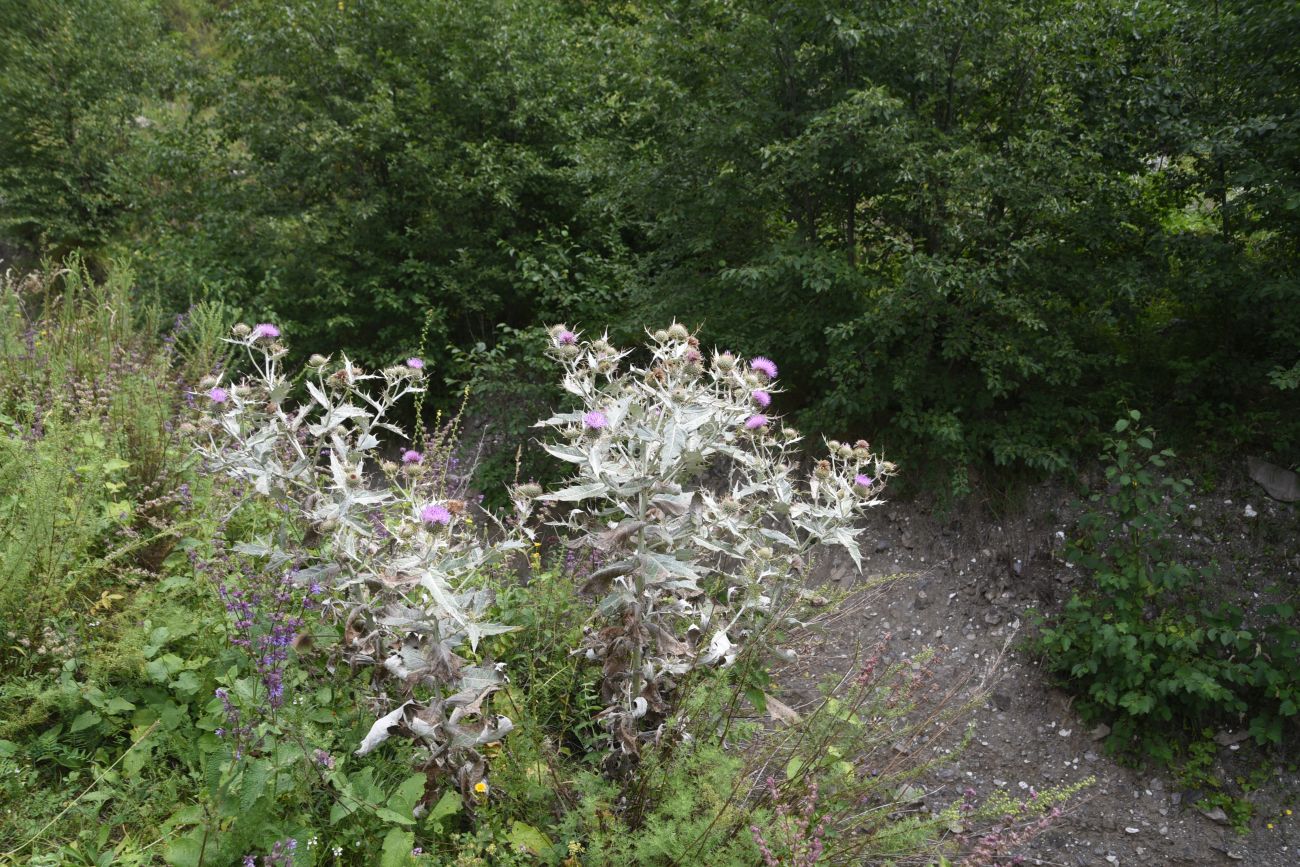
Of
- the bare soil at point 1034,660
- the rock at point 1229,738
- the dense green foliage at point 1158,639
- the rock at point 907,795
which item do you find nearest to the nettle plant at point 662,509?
the rock at point 907,795

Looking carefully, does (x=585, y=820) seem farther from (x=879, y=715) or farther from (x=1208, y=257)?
(x=1208, y=257)

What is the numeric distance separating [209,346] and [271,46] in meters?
3.79

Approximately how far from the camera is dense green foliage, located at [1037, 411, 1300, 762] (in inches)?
150

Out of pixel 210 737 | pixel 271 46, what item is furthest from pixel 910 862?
pixel 271 46

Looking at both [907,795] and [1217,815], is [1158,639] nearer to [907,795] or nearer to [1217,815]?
[1217,815]

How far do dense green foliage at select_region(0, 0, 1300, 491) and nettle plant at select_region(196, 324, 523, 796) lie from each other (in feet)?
10.2

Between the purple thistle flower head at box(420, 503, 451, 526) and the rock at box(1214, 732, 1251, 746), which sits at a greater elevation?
the purple thistle flower head at box(420, 503, 451, 526)

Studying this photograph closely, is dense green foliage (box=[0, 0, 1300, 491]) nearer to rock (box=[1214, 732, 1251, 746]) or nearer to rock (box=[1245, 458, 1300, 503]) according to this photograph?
rock (box=[1245, 458, 1300, 503])

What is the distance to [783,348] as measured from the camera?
212 inches

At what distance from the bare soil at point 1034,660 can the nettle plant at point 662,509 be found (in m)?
0.92

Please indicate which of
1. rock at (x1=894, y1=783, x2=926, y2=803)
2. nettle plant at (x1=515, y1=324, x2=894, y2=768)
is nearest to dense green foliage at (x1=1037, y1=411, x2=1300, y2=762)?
rock at (x1=894, y1=783, x2=926, y2=803)

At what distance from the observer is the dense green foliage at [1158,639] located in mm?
3805

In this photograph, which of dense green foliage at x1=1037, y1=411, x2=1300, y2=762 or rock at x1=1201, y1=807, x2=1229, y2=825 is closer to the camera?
rock at x1=1201, y1=807, x2=1229, y2=825

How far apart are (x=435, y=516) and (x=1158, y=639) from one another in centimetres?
364
